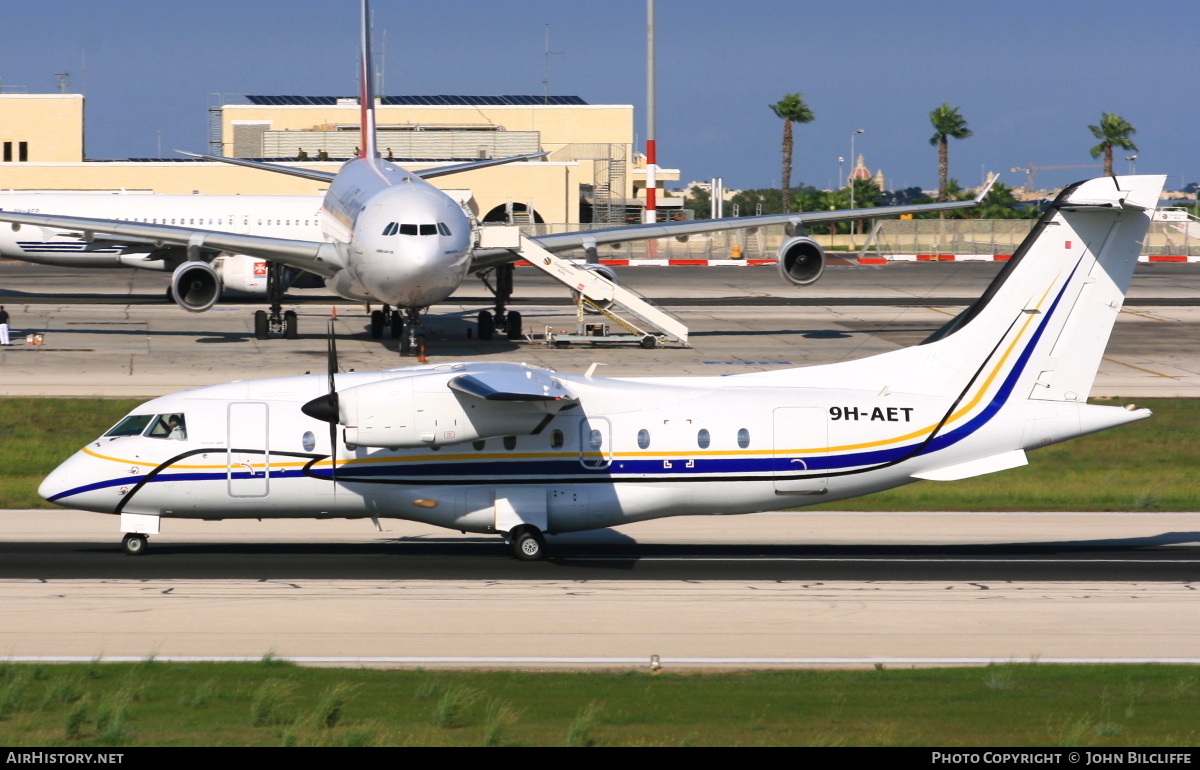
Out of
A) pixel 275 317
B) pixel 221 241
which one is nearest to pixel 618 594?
pixel 221 241

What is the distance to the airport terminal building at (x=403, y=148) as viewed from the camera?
96.5 meters

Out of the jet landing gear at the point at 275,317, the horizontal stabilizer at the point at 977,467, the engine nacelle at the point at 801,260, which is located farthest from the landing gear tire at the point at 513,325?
the horizontal stabilizer at the point at 977,467

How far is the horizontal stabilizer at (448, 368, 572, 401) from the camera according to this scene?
19.4 metres

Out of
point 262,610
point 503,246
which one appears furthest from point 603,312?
point 262,610

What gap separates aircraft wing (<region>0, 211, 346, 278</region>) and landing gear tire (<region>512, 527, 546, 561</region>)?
24154 mm

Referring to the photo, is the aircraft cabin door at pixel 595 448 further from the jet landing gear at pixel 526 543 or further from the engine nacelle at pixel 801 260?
the engine nacelle at pixel 801 260

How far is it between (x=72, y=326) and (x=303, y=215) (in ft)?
47.0

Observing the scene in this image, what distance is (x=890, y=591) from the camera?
19.3 metres

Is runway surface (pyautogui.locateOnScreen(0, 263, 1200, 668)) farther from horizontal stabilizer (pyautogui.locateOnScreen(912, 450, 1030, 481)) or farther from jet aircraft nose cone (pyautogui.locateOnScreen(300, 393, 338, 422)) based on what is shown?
jet aircraft nose cone (pyautogui.locateOnScreen(300, 393, 338, 422))

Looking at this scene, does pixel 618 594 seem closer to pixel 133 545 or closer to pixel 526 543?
pixel 526 543

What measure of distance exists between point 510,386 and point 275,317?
2929cm

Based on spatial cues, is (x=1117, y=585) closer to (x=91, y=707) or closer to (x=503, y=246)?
(x=91, y=707)

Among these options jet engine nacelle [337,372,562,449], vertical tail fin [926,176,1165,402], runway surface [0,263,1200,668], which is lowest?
runway surface [0,263,1200,668]

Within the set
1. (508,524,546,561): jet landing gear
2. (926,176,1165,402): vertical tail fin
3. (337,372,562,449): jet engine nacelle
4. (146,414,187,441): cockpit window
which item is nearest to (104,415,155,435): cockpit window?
(146,414,187,441): cockpit window
